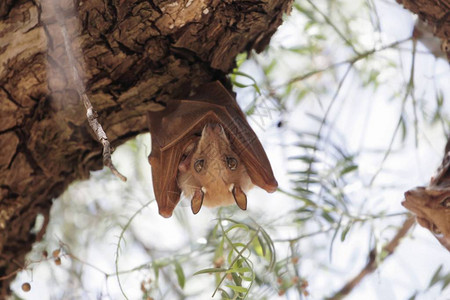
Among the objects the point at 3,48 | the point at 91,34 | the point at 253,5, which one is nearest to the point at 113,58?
the point at 91,34

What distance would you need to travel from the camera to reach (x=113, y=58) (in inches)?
67.9

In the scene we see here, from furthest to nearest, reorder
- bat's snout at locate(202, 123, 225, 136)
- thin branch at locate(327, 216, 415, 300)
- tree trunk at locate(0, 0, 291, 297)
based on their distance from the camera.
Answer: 1. thin branch at locate(327, 216, 415, 300)
2. bat's snout at locate(202, 123, 225, 136)
3. tree trunk at locate(0, 0, 291, 297)

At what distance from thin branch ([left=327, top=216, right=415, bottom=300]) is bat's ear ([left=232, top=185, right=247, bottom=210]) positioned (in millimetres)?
794

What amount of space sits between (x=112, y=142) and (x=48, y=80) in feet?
1.13

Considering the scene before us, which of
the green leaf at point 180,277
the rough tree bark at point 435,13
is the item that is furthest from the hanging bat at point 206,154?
the rough tree bark at point 435,13

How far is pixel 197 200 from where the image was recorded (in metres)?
1.83

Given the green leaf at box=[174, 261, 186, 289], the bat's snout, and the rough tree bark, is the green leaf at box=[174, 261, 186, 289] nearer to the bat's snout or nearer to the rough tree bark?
the bat's snout

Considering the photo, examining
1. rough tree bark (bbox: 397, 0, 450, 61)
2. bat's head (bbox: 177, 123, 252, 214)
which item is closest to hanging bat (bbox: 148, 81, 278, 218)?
bat's head (bbox: 177, 123, 252, 214)

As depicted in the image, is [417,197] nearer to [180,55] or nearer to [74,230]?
[180,55]

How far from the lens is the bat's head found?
181cm

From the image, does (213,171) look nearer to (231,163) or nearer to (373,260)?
(231,163)

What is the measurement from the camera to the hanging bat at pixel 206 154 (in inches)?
71.2

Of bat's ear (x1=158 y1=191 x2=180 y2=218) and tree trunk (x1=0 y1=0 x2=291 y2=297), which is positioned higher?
tree trunk (x1=0 y1=0 x2=291 y2=297)

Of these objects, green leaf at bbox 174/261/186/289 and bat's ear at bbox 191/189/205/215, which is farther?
green leaf at bbox 174/261/186/289
